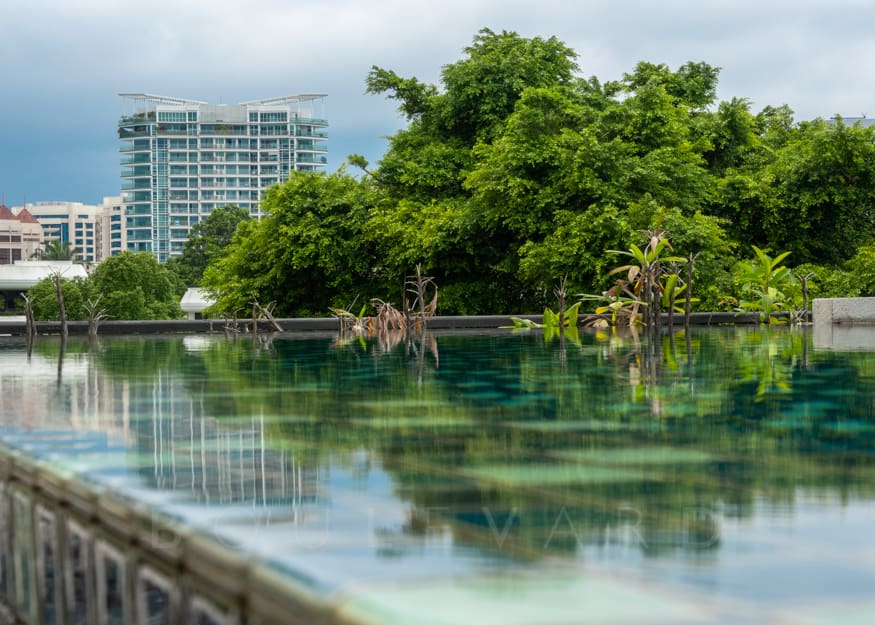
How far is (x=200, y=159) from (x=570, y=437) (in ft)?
559

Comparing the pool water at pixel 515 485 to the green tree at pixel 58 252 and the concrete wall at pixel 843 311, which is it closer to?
the concrete wall at pixel 843 311

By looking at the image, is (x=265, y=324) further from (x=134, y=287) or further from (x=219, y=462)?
(x=134, y=287)

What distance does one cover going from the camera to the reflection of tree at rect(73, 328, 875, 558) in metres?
1.61

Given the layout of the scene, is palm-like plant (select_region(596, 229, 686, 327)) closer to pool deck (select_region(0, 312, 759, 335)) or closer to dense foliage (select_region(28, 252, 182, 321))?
pool deck (select_region(0, 312, 759, 335))

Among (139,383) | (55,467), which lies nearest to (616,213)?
(139,383)

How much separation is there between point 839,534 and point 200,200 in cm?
17427

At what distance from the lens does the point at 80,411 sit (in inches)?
131

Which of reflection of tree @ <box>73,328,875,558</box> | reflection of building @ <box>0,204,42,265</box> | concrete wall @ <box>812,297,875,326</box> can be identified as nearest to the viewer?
reflection of tree @ <box>73,328,875,558</box>

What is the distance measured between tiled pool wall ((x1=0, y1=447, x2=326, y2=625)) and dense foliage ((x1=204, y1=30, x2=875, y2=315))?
632 inches

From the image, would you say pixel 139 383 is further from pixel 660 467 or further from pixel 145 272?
pixel 145 272

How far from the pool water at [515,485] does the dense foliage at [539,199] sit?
14408 millimetres

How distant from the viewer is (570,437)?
2660mm

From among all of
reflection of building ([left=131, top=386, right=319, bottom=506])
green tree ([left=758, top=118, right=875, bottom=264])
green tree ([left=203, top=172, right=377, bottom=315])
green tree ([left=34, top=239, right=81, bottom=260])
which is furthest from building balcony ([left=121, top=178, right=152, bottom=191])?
reflection of building ([left=131, top=386, right=319, bottom=506])

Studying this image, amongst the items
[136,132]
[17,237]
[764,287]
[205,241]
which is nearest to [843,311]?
[764,287]
